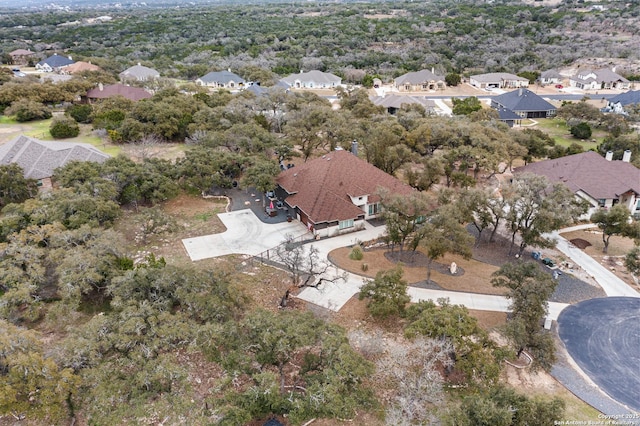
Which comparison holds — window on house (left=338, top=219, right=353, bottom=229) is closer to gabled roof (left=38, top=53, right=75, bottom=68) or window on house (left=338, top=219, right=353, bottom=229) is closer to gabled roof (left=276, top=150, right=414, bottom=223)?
gabled roof (left=276, top=150, right=414, bottom=223)

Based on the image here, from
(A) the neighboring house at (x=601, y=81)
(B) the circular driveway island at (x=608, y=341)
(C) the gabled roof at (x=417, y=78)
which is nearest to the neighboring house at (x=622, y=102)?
(A) the neighboring house at (x=601, y=81)

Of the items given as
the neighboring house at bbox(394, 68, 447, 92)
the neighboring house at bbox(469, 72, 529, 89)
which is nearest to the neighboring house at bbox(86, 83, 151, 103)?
the neighboring house at bbox(394, 68, 447, 92)

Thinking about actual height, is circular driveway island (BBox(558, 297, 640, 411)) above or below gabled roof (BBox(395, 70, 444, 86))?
below

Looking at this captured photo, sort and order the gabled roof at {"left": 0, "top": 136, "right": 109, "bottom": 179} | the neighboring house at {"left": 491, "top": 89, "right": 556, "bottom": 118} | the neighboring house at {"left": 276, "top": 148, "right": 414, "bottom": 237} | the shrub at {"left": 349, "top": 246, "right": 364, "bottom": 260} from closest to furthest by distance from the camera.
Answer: the shrub at {"left": 349, "top": 246, "right": 364, "bottom": 260}, the neighboring house at {"left": 276, "top": 148, "right": 414, "bottom": 237}, the gabled roof at {"left": 0, "top": 136, "right": 109, "bottom": 179}, the neighboring house at {"left": 491, "top": 89, "right": 556, "bottom": 118}

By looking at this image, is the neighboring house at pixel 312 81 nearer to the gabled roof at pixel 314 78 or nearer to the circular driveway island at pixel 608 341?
the gabled roof at pixel 314 78

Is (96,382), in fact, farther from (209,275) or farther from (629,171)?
(629,171)

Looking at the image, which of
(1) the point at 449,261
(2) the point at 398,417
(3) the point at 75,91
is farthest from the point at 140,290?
(3) the point at 75,91
